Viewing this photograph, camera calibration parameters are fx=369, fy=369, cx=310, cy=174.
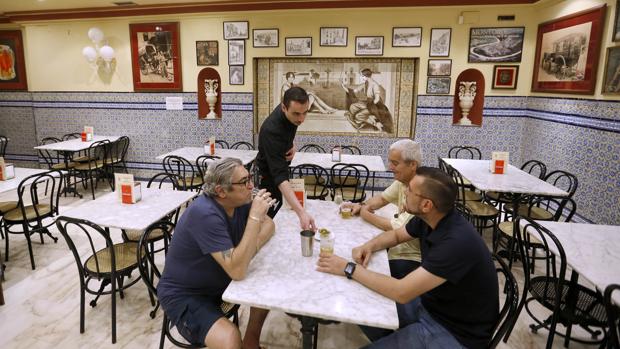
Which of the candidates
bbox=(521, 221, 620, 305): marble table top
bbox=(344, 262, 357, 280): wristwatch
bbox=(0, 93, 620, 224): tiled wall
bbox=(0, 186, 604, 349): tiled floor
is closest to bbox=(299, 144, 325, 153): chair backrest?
bbox=(0, 93, 620, 224): tiled wall

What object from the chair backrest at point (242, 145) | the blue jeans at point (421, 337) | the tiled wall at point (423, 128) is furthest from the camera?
the chair backrest at point (242, 145)

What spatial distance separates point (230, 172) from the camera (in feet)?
5.86

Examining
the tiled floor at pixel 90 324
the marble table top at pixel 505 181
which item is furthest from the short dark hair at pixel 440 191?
the marble table top at pixel 505 181

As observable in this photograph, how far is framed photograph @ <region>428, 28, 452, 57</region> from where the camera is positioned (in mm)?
5535

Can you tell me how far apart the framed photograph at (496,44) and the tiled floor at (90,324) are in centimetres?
398

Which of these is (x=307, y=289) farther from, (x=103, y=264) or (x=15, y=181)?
(x=15, y=181)

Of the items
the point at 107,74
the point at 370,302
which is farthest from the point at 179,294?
the point at 107,74

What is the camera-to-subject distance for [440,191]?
157 cm

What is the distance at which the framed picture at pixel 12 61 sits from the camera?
701cm

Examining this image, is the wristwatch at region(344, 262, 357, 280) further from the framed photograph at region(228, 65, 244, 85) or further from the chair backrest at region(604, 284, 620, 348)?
the framed photograph at region(228, 65, 244, 85)

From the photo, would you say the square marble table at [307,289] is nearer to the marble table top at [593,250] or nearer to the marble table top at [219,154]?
the marble table top at [593,250]

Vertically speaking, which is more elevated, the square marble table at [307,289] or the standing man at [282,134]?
the standing man at [282,134]

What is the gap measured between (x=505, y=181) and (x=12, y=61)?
342 inches

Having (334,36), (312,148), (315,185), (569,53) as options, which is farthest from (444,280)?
(334,36)
